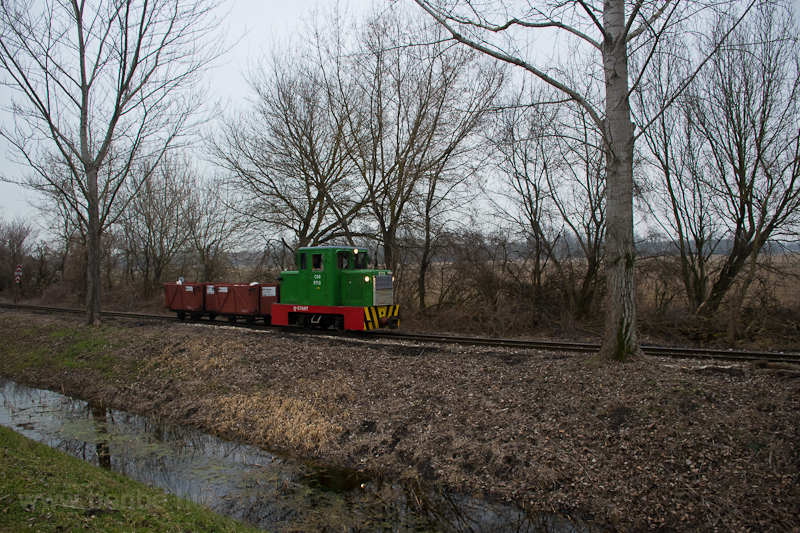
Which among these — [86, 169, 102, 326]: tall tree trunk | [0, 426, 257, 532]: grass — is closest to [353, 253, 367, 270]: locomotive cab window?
[0, 426, 257, 532]: grass

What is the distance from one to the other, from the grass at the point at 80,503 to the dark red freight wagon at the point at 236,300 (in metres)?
11.1

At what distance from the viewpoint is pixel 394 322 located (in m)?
15.0

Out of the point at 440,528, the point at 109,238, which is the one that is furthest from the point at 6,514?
the point at 109,238

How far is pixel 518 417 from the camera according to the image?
25.1ft

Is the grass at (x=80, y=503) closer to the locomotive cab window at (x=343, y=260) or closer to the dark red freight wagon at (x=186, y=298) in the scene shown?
the locomotive cab window at (x=343, y=260)

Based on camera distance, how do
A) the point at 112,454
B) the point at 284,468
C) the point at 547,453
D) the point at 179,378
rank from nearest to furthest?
the point at 547,453
the point at 284,468
the point at 112,454
the point at 179,378

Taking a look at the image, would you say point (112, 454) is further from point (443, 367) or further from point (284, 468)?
point (443, 367)

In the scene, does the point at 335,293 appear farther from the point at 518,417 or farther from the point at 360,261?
the point at 518,417

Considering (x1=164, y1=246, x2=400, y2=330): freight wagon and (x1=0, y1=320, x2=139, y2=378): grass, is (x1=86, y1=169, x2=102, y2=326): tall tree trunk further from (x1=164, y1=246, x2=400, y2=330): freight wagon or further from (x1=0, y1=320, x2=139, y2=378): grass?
(x1=164, y1=246, x2=400, y2=330): freight wagon

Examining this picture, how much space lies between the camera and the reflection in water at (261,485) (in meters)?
5.96

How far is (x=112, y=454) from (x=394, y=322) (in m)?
8.54

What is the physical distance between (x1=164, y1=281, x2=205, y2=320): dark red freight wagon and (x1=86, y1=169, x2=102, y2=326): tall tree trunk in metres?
3.49

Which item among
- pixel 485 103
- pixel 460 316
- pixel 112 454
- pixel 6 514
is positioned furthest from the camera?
pixel 485 103

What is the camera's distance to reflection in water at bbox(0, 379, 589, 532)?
19.6ft
